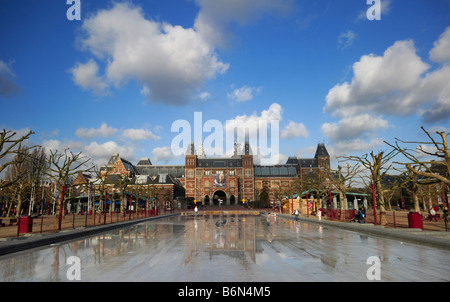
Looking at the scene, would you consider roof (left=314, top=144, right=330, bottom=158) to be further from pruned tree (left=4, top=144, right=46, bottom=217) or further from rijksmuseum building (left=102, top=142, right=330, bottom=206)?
pruned tree (left=4, top=144, right=46, bottom=217)

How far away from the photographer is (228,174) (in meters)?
114

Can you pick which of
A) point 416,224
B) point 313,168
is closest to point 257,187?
point 313,168

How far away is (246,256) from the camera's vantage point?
32.4 ft

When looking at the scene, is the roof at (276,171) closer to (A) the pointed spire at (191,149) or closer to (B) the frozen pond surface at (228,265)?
(A) the pointed spire at (191,149)

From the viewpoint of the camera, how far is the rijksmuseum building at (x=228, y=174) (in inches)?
4326

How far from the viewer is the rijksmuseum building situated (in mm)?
109875

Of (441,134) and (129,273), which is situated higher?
(441,134)

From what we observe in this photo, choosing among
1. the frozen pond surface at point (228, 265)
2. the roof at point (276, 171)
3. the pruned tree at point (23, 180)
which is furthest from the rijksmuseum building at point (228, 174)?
the frozen pond surface at point (228, 265)

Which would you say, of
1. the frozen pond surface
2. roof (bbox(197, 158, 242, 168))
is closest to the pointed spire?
roof (bbox(197, 158, 242, 168))

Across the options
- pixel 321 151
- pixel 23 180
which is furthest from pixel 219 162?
pixel 23 180

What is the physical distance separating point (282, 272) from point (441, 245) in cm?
879
